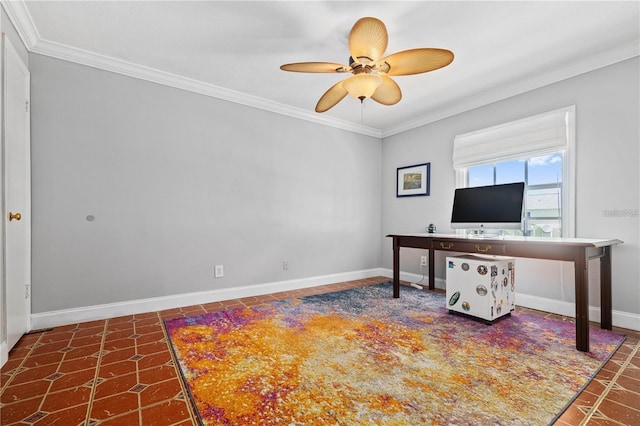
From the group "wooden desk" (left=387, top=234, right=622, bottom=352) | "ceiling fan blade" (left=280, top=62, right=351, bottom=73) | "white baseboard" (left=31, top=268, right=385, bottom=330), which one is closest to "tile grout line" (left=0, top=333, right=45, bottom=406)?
"white baseboard" (left=31, top=268, right=385, bottom=330)

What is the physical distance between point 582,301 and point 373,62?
7.38 feet

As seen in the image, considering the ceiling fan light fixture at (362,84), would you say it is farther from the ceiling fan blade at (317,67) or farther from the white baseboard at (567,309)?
the white baseboard at (567,309)

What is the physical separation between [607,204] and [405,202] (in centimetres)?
222

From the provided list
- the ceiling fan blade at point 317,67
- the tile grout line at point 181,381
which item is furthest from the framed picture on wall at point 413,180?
the tile grout line at point 181,381

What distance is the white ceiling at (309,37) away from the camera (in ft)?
6.61

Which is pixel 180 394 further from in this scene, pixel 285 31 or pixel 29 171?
pixel 285 31

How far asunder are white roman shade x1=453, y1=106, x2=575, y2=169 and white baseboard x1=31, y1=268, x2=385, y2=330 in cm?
243

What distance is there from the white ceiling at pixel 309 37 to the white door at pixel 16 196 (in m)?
0.43

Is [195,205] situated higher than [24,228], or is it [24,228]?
[195,205]

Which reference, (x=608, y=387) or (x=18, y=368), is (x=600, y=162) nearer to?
(x=608, y=387)

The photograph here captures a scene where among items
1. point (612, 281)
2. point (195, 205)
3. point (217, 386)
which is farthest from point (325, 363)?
point (612, 281)

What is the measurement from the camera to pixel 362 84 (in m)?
2.12

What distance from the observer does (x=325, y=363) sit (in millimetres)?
1845

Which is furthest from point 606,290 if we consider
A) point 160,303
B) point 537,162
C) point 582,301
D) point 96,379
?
point 160,303
